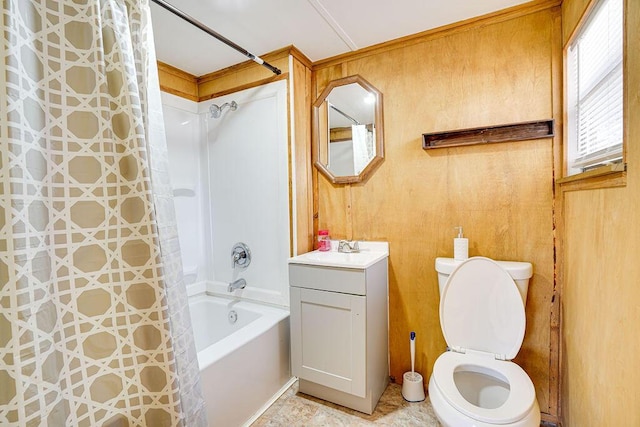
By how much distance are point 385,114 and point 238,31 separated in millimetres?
1065

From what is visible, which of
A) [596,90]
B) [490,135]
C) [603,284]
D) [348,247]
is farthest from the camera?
[348,247]

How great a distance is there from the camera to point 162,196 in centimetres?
104

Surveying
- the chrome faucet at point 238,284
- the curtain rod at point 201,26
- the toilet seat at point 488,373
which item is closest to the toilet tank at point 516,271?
the toilet seat at point 488,373

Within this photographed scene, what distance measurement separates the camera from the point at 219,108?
229 centimetres

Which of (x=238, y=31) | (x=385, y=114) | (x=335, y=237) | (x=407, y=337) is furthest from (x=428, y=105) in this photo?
(x=407, y=337)

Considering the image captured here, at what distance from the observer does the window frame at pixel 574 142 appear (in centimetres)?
93

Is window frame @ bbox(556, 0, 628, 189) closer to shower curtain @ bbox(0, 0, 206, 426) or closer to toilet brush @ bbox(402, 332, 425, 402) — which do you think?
toilet brush @ bbox(402, 332, 425, 402)

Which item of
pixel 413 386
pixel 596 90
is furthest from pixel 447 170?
pixel 413 386

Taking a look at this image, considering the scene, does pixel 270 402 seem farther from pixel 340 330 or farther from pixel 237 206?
pixel 237 206

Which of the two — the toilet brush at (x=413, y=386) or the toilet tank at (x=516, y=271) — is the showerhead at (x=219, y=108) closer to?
the toilet tank at (x=516, y=271)

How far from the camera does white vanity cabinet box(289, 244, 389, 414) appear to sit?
1644 mm

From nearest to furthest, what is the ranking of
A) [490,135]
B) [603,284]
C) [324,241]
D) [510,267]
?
[603,284] → [510,267] → [490,135] → [324,241]

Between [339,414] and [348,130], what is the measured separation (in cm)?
182

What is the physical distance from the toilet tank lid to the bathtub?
1.06 metres
